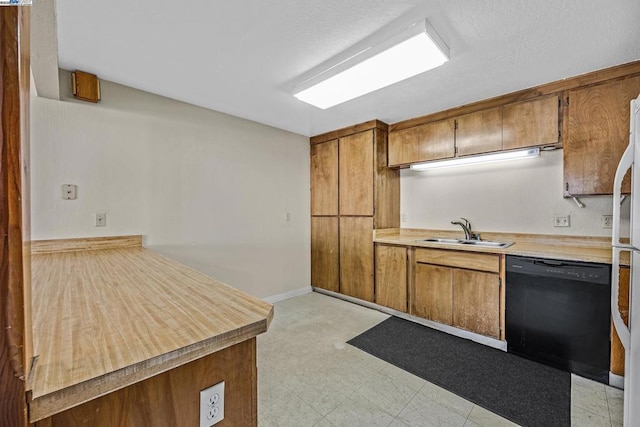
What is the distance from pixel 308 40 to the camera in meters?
1.77

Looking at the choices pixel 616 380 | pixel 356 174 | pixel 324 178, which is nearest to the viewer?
pixel 616 380

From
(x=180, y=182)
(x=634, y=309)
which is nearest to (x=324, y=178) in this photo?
(x=180, y=182)

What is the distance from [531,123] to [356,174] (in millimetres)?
1830

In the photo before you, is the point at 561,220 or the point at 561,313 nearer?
the point at 561,313

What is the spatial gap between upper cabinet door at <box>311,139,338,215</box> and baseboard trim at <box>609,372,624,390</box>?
2.86 m

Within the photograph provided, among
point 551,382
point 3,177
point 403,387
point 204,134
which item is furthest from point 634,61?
point 204,134

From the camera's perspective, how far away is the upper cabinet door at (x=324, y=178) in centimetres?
383

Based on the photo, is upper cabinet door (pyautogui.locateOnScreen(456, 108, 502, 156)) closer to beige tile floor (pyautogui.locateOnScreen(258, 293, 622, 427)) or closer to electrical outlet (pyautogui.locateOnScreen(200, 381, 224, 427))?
beige tile floor (pyautogui.locateOnScreen(258, 293, 622, 427))

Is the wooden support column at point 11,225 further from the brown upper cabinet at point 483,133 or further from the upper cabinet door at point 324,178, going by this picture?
the upper cabinet door at point 324,178

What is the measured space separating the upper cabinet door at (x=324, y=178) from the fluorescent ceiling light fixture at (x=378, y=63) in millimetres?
1447

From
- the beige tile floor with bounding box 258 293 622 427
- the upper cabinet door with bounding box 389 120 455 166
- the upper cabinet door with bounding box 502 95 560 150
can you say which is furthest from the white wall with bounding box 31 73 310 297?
the upper cabinet door with bounding box 502 95 560 150

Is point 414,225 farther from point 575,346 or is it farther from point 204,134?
point 204,134

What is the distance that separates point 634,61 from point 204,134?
3.65 metres

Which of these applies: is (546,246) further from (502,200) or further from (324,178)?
(324,178)
